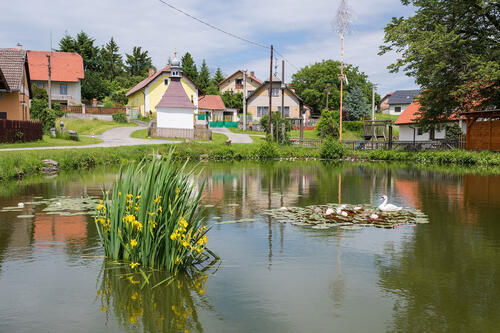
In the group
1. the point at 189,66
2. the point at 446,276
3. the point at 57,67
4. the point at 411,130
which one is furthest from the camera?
the point at 189,66

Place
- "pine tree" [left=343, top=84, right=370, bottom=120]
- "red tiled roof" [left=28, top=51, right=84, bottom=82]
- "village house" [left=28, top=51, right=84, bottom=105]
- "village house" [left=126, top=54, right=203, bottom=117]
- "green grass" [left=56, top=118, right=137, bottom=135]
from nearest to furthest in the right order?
"green grass" [left=56, top=118, right=137, bottom=135], "village house" [left=126, top=54, right=203, bottom=117], "red tiled roof" [left=28, top=51, right=84, bottom=82], "village house" [left=28, top=51, right=84, bottom=105], "pine tree" [left=343, top=84, right=370, bottom=120]

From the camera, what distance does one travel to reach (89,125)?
52.9 meters

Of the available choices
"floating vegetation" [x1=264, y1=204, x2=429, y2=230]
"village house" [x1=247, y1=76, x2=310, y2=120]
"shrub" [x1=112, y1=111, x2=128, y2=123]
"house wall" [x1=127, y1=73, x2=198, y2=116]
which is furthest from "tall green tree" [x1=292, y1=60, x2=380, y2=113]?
"floating vegetation" [x1=264, y1=204, x2=429, y2=230]

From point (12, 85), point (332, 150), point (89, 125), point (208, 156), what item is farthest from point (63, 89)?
point (332, 150)

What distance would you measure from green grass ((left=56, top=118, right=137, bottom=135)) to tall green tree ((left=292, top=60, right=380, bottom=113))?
3979 cm

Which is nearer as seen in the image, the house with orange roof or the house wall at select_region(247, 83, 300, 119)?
the house with orange roof

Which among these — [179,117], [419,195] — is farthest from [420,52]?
[179,117]

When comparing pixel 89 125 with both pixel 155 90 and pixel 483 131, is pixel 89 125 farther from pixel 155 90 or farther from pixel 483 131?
pixel 483 131

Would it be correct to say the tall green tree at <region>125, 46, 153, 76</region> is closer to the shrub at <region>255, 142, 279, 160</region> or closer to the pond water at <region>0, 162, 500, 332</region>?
the shrub at <region>255, 142, 279, 160</region>

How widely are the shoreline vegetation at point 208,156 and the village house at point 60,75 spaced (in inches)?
1559

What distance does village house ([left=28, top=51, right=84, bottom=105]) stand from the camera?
6606 centimetres

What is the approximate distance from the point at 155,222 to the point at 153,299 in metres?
1.16

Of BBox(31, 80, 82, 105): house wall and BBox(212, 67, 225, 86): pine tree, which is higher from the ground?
BBox(212, 67, 225, 86): pine tree

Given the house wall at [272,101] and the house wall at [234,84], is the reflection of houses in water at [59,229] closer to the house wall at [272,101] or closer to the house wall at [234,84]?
the house wall at [272,101]
